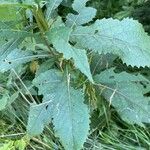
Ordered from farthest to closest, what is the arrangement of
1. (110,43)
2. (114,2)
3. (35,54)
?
(114,2), (35,54), (110,43)

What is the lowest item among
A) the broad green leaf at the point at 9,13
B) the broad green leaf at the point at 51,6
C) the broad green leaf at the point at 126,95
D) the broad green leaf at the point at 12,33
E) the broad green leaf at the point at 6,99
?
the broad green leaf at the point at 126,95

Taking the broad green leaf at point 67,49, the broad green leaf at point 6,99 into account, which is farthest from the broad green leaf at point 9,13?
the broad green leaf at point 6,99

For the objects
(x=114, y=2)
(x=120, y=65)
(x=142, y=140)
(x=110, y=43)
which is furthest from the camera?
(x=114, y=2)

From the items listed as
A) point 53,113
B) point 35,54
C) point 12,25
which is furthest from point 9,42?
point 53,113

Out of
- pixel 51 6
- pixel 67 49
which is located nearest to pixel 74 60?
pixel 67 49

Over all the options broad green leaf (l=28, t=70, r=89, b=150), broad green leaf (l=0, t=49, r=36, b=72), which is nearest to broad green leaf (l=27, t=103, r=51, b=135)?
broad green leaf (l=28, t=70, r=89, b=150)

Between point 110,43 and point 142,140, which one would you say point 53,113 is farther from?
point 142,140

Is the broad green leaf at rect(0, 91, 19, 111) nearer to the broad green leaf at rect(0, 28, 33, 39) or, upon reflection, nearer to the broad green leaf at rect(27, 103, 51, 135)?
the broad green leaf at rect(27, 103, 51, 135)

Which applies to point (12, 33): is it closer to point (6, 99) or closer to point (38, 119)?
point (38, 119)

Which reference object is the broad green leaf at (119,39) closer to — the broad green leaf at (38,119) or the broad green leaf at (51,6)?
the broad green leaf at (51,6)
